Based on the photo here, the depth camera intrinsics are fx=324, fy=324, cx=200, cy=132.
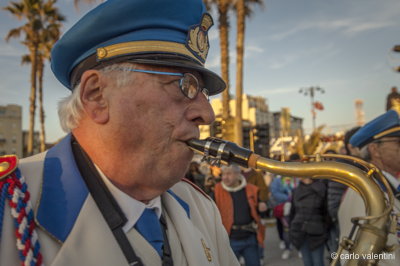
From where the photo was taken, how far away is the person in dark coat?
17.0 ft

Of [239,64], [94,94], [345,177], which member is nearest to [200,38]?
[94,94]

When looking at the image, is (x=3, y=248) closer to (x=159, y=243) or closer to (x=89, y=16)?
(x=159, y=243)

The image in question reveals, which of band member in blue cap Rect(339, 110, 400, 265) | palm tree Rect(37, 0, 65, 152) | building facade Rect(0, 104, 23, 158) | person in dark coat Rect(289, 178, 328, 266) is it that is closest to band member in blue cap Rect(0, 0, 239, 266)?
band member in blue cap Rect(339, 110, 400, 265)

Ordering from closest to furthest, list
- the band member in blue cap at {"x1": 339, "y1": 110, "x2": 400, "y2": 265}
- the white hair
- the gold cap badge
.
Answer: the white hair → the gold cap badge → the band member in blue cap at {"x1": 339, "y1": 110, "x2": 400, "y2": 265}

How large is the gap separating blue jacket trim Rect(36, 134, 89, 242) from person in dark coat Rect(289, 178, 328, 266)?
4678 millimetres

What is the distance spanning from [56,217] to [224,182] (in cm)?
485

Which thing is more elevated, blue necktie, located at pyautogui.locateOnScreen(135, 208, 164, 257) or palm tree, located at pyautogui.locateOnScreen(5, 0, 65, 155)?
palm tree, located at pyautogui.locateOnScreen(5, 0, 65, 155)

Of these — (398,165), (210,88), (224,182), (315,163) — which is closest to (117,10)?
(210,88)

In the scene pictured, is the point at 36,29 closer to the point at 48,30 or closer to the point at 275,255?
the point at 48,30

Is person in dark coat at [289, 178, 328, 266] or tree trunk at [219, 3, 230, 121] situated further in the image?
tree trunk at [219, 3, 230, 121]

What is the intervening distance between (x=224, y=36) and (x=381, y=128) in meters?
10.4

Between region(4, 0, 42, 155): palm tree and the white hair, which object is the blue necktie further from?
region(4, 0, 42, 155): palm tree

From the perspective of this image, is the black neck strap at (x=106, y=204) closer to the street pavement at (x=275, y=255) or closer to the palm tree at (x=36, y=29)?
the street pavement at (x=275, y=255)

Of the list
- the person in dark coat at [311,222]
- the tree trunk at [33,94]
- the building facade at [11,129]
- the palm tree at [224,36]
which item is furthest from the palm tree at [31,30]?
the building facade at [11,129]
